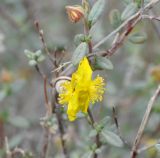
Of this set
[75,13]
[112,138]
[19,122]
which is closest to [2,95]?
[19,122]

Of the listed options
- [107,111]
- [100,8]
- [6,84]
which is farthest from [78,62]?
[107,111]

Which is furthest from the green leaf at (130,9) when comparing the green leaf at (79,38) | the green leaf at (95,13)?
the green leaf at (79,38)

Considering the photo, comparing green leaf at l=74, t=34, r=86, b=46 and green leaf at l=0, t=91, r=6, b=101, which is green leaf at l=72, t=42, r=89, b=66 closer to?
green leaf at l=74, t=34, r=86, b=46

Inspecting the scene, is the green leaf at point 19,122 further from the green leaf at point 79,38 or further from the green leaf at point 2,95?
the green leaf at point 79,38

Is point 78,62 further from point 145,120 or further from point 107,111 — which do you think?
point 107,111

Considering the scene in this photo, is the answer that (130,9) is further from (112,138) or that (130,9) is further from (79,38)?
(112,138)
